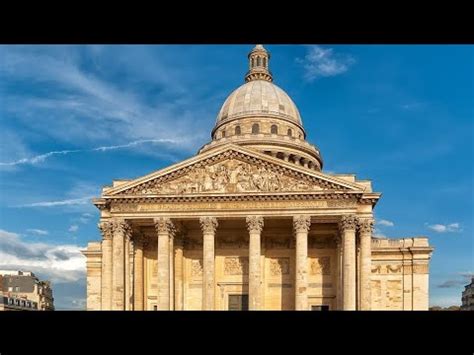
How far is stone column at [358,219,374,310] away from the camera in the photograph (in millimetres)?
32094

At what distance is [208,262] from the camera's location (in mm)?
32719

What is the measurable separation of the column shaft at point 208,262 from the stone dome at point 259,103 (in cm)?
2889

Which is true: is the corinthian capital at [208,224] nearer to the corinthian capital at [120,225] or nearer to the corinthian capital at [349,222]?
the corinthian capital at [120,225]

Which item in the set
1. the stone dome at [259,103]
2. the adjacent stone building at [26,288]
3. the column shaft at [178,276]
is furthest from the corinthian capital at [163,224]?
the adjacent stone building at [26,288]

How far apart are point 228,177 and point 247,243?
6.21 m

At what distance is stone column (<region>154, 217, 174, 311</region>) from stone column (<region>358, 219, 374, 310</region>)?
43.8 ft

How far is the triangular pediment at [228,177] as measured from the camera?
32562mm

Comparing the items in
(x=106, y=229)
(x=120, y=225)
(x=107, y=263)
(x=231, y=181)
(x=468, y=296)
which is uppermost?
(x=231, y=181)

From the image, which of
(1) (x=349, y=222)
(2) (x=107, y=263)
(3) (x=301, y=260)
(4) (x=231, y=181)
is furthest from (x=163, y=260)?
(1) (x=349, y=222)

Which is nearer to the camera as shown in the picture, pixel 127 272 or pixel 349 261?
pixel 349 261

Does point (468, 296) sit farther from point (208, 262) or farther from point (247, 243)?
point (208, 262)
